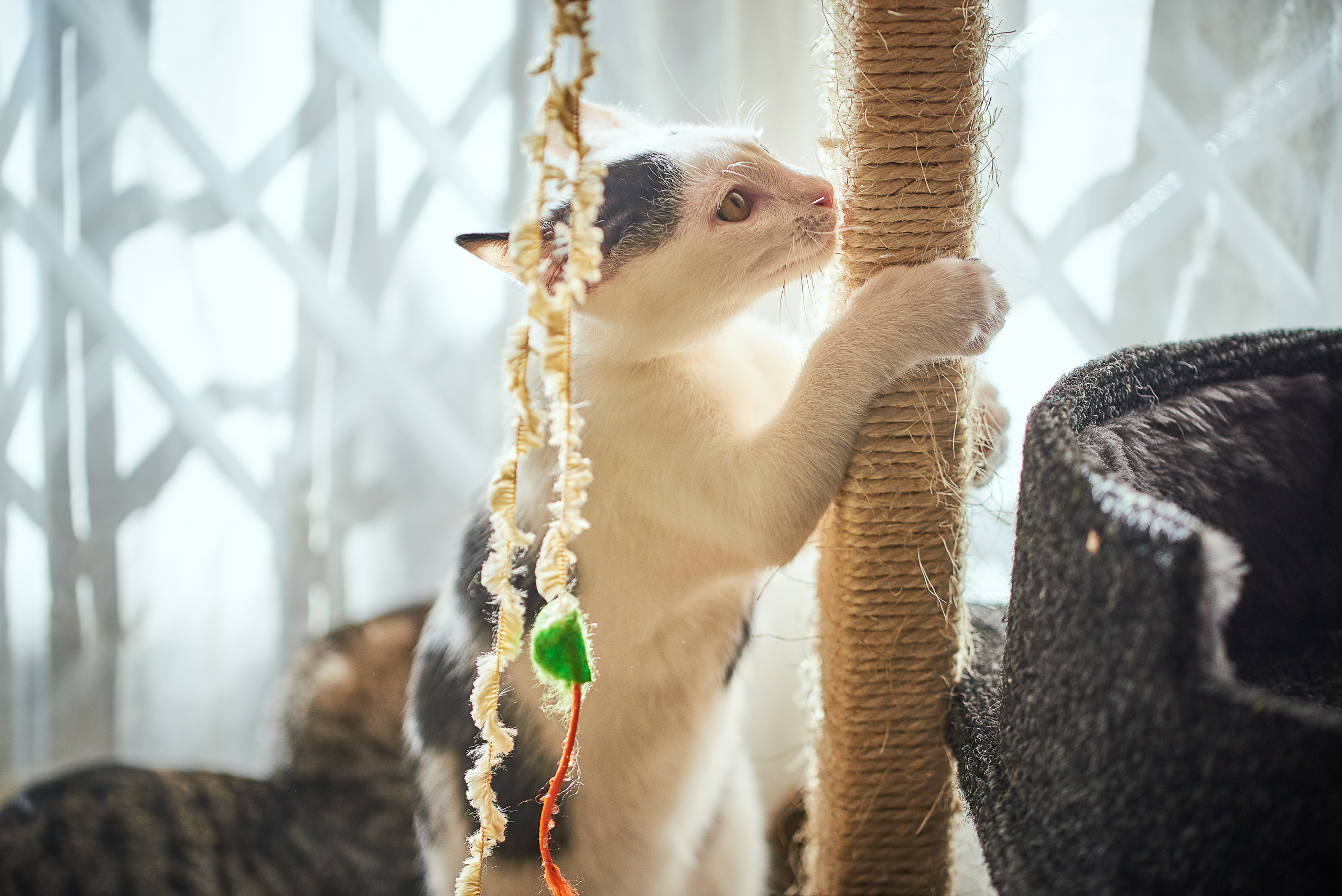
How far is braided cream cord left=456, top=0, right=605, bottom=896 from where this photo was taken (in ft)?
1.80

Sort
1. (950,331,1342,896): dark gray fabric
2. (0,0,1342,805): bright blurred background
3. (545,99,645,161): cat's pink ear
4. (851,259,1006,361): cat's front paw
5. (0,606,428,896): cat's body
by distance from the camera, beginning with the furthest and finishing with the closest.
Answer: (0,0,1342,805): bright blurred background → (0,606,428,896): cat's body → (545,99,645,161): cat's pink ear → (851,259,1006,361): cat's front paw → (950,331,1342,896): dark gray fabric

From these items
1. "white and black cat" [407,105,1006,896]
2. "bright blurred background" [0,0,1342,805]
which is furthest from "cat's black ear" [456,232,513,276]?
"bright blurred background" [0,0,1342,805]

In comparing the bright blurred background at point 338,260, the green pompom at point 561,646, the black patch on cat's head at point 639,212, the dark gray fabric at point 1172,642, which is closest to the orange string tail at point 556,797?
the green pompom at point 561,646

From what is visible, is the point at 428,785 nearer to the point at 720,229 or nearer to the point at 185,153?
the point at 720,229

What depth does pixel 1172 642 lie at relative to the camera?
460mm

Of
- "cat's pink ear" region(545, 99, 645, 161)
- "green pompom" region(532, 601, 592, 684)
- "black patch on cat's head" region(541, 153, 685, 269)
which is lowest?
"green pompom" region(532, 601, 592, 684)

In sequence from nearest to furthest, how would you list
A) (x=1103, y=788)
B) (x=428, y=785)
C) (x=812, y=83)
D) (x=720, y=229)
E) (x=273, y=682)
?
(x=1103, y=788)
(x=720, y=229)
(x=428, y=785)
(x=812, y=83)
(x=273, y=682)

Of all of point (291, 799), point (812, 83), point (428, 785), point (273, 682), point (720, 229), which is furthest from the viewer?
point (273, 682)

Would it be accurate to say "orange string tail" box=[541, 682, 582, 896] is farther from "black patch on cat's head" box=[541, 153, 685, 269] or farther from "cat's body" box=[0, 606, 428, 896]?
"cat's body" box=[0, 606, 428, 896]

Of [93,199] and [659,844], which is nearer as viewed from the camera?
[659,844]

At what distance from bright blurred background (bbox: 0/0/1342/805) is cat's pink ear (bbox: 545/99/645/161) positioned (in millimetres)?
444

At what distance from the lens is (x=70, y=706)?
1.84m

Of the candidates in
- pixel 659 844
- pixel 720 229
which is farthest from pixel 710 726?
pixel 720 229

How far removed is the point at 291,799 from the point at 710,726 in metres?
0.87
